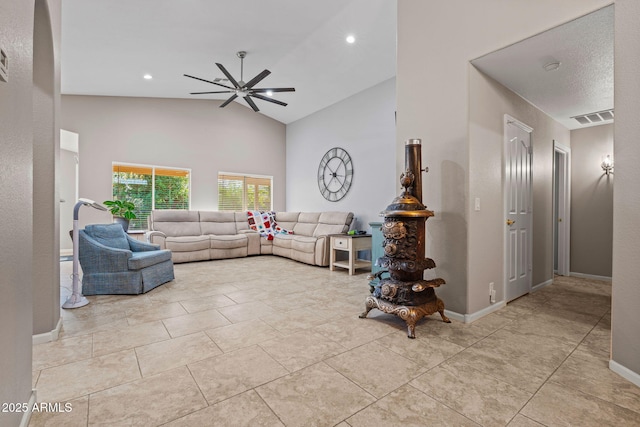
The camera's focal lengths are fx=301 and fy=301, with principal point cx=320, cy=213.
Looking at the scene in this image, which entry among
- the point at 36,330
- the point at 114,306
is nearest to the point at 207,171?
the point at 114,306

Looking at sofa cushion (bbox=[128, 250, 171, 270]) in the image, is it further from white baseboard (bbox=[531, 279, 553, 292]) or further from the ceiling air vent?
the ceiling air vent

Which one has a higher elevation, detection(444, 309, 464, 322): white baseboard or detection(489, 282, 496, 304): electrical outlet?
detection(489, 282, 496, 304): electrical outlet

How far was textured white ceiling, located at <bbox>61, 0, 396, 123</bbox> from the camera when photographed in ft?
12.0

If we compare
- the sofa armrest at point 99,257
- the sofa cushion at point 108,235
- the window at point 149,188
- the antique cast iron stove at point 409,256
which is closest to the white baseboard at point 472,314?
the antique cast iron stove at point 409,256

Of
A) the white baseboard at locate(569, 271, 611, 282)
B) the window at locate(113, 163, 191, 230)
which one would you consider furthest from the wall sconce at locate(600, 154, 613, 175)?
the window at locate(113, 163, 191, 230)

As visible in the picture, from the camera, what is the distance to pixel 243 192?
7746 mm

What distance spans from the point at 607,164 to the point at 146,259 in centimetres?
636

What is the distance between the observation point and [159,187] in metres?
6.76

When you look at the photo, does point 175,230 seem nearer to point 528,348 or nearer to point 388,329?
point 388,329

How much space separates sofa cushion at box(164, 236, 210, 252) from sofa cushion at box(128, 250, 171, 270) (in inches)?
61.6

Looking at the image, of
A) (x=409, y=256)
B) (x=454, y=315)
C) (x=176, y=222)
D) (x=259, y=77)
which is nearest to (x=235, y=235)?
(x=176, y=222)

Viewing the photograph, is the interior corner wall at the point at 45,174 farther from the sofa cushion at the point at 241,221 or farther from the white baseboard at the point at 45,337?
the sofa cushion at the point at 241,221

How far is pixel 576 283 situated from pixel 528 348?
2.90 m

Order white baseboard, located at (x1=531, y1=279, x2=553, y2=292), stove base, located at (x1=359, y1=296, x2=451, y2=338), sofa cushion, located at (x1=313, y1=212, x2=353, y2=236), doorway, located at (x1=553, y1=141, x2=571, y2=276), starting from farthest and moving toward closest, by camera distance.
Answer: sofa cushion, located at (x1=313, y1=212, x2=353, y2=236)
doorway, located at (x1=553, y1=141, x2=571, y2=276)
white baseboard, located at (x1=531, y1=279, x2=553, y2=292)
stove base, located at (x1=359, y1=296, x2=451, y2=338)
